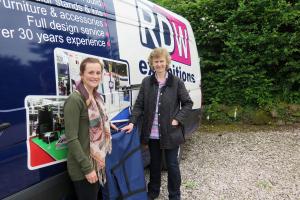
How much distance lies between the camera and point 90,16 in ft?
10.6

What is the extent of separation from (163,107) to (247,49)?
5.20 metres

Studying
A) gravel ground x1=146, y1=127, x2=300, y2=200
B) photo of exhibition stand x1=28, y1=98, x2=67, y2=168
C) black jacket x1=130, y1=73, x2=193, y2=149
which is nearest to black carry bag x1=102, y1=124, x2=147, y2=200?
black jacket x1=130, y1=73, x2=193, y2=149

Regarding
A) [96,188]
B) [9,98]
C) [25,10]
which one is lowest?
[96,188]

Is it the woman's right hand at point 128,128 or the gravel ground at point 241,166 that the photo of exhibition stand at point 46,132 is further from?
the gravel ground at point 241,166

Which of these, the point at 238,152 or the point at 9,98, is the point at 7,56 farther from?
the point at 238,152

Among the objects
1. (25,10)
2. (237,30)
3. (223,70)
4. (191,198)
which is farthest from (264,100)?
(25,10)

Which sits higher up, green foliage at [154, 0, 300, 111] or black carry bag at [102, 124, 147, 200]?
green foliage at [154, 0, 300, 111]

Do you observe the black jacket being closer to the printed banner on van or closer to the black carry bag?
the black carry bag

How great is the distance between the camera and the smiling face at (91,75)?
9.03ft

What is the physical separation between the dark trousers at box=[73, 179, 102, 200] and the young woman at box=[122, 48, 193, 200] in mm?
949

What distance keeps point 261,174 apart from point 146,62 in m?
2.39

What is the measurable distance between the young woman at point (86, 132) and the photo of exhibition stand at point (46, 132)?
123 millimetres

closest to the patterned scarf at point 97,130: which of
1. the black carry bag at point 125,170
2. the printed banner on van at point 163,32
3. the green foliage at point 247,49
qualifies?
the black carry bag at point 125,170

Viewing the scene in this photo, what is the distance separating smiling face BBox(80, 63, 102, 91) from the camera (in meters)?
2.75
